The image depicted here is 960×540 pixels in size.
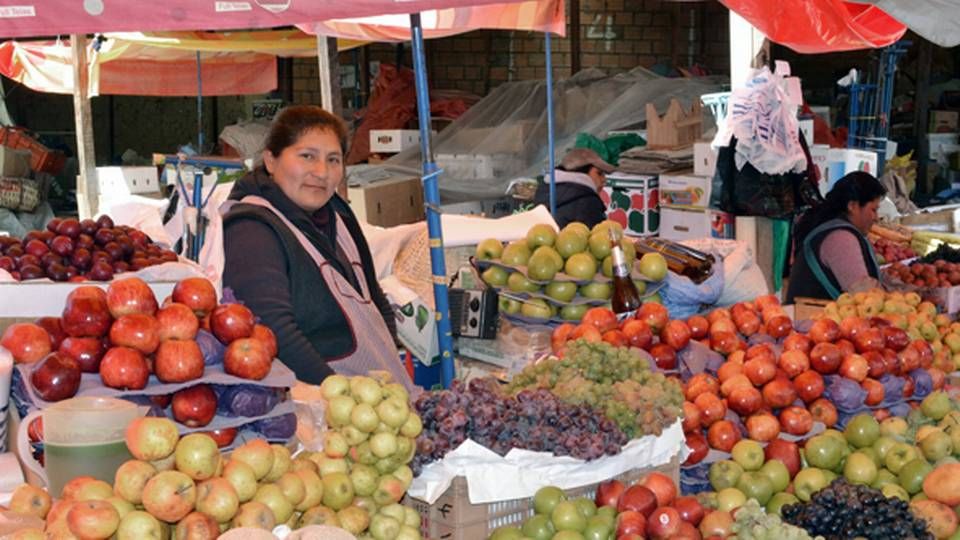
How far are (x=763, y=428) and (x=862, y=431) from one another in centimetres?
31

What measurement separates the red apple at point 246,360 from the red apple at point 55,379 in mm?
373

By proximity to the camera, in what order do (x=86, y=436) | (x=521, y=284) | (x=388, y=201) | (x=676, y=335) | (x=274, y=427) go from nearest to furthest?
(x=86, y=436)
(x=274, y=427)
(x=676, y=335)
(x=521, y=284)
(x=388, y=201)

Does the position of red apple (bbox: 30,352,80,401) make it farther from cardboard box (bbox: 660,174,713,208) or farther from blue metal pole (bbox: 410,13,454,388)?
cardboard box (bbox: 660,174,713,208)

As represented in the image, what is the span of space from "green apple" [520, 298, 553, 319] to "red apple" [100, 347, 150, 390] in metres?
2.36

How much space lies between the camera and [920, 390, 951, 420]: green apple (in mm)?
4160

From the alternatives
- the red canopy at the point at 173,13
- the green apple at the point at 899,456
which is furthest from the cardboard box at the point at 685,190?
the red canopy at the point at 173,13

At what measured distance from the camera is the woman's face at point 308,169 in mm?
4273

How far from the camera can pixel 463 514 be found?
9.95 ft

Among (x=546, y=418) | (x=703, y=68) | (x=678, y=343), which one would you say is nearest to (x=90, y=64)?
(x=703, y=68)

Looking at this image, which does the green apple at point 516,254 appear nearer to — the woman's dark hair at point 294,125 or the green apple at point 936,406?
the woman's dark hair at point 294,125

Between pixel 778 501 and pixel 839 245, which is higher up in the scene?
pixel 839 245

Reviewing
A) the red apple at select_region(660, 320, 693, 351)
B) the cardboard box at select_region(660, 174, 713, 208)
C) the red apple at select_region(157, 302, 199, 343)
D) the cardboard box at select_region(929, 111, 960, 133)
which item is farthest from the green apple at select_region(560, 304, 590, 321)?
the cardboard box at select_region(929, 111, 960, 133)

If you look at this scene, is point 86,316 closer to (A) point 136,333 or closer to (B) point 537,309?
(A) point 136,333

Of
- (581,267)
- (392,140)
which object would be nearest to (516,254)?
(581,267)
